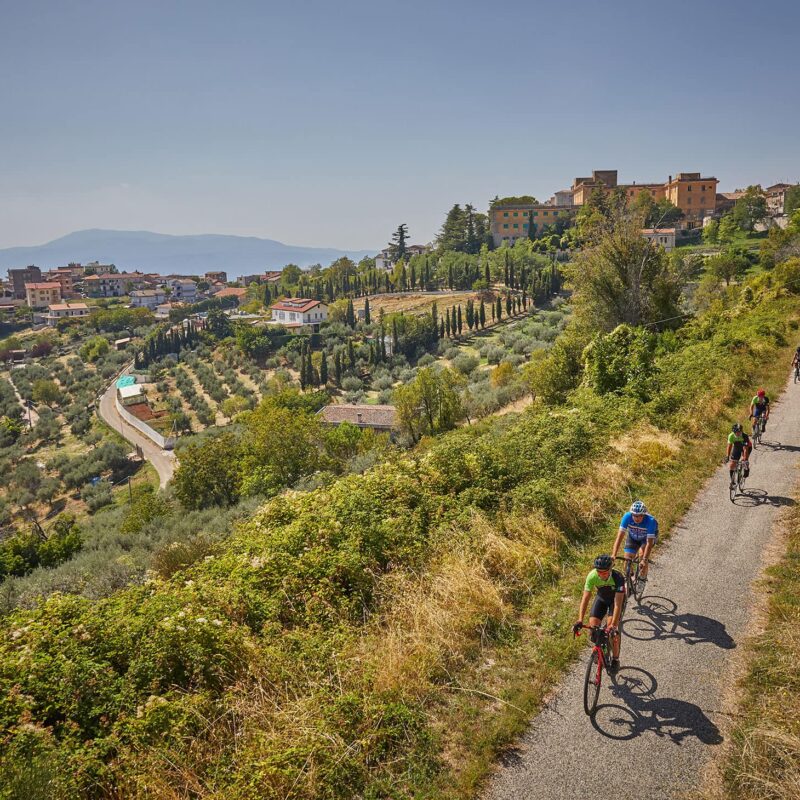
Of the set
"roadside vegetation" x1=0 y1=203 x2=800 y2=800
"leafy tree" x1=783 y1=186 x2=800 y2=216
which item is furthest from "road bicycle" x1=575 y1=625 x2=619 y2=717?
"leafy tree" x1=783 y1=186 x2=800 y2=216

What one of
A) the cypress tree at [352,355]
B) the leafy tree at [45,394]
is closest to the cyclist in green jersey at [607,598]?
the cypress tree at [352,355]

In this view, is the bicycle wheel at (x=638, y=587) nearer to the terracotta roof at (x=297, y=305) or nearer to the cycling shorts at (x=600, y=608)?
the cycling shorts at (x=600, y=608)

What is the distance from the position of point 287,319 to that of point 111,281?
93.2 metres

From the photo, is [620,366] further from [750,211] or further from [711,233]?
[750,211]

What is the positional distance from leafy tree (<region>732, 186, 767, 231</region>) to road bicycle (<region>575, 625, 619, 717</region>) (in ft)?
318

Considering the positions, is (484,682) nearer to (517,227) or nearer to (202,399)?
(202,399)

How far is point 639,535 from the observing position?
7.48 m

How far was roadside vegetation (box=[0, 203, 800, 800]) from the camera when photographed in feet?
→ 16.5

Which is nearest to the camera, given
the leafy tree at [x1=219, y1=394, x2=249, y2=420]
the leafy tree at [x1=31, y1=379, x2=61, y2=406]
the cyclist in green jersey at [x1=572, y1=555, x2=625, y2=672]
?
the cyclist in green jersey at [x1=572, y1=555, x2=625, y2=672]

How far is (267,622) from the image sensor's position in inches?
268

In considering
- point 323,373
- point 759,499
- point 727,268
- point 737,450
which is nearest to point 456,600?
point 737,450

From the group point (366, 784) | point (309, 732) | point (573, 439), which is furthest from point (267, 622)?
point (573, 439)

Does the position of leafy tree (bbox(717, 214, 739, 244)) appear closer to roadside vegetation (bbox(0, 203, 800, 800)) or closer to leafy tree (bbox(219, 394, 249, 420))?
leafy tree (bbox(219, 394, 249, 420))

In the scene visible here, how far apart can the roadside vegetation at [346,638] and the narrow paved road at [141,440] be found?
45.0m
